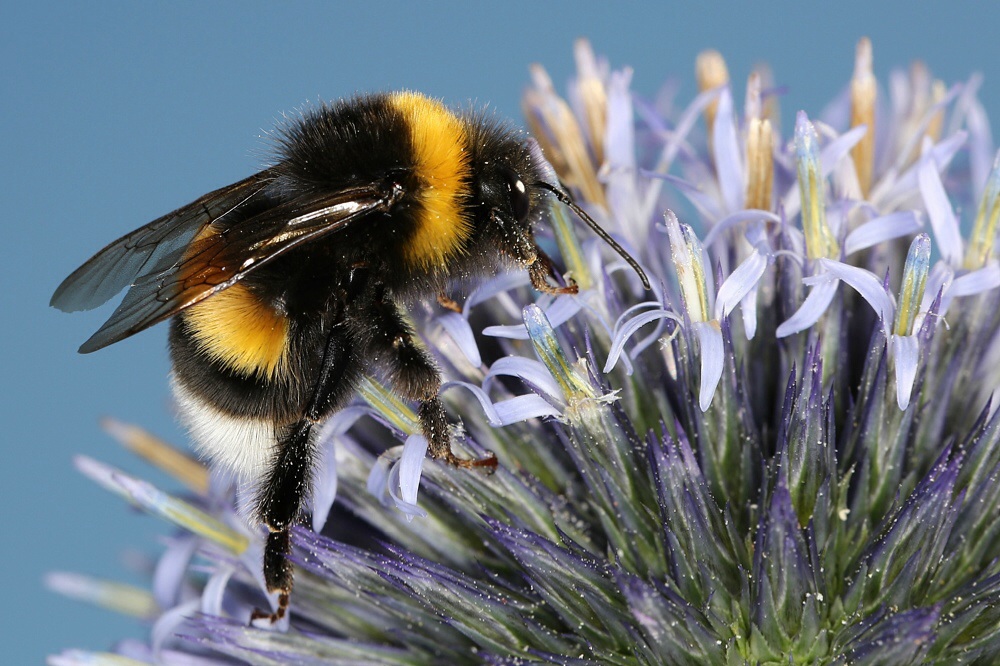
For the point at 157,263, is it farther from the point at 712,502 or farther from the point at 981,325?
the point at 981,325

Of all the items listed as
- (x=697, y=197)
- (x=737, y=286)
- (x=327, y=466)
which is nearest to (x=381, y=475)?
(x=327, y=466)

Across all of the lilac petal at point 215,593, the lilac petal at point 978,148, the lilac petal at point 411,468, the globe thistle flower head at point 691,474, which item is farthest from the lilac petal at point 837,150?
the lilac petal at point 215,593

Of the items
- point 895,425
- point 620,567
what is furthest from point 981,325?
point 620,567

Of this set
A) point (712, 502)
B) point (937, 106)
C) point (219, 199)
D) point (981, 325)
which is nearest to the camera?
point (712, 502)

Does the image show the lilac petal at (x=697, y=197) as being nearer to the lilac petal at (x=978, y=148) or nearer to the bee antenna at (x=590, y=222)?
the bee antenna at (x=590, y=222)

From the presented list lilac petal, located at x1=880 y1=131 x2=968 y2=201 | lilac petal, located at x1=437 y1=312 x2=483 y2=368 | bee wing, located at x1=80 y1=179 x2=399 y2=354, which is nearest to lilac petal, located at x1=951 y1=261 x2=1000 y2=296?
lilac petal, located at x1=880 y1=131 x2=968 y2=201

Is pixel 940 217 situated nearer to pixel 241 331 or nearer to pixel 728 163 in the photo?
pixel 728 163
